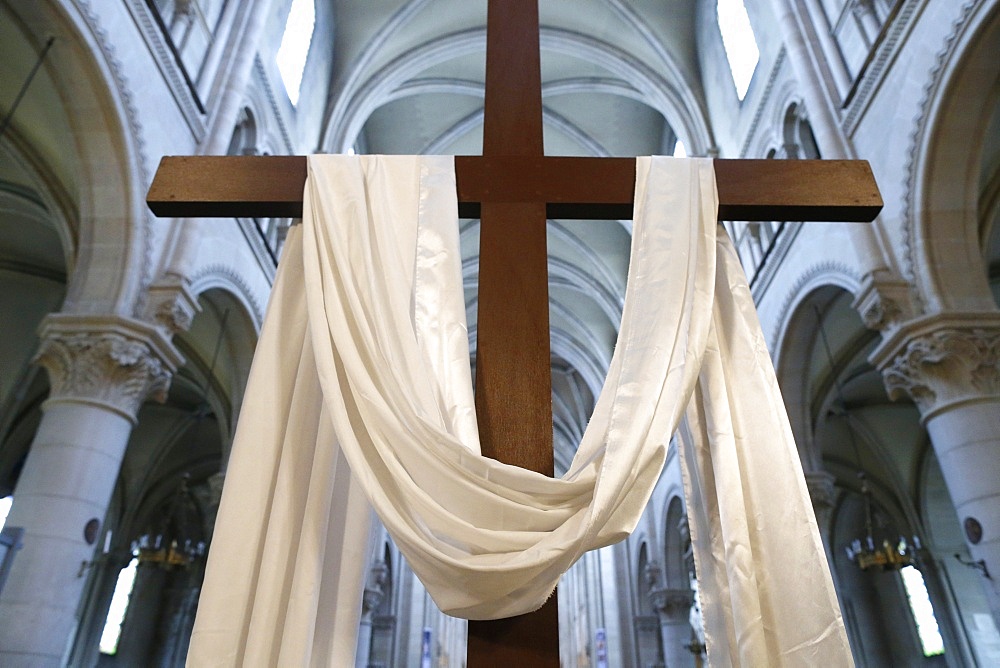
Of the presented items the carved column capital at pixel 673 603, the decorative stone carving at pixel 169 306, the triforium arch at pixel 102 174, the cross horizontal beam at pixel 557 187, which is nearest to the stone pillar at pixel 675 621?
the carved column capital at pixel 673 603

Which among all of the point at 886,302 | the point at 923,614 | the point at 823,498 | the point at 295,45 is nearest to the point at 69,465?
the point at 886,302

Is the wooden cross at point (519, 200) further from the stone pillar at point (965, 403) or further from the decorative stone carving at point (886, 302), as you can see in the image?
the decorative stone carving at point (886, 302)

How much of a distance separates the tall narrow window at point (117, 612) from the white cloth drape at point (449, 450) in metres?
17.5

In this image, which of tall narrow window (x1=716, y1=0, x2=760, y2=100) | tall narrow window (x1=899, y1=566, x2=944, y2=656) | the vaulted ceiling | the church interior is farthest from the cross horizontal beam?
tall narrow window (x1=899, y1=566, x2=944, y2=656)

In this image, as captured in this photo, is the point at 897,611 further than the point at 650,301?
Yes

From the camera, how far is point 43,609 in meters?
4.98

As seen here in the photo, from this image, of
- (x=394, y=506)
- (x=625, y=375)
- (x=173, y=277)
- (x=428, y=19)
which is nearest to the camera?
(x=394, y=506)

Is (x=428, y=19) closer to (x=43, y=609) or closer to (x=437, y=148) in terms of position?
(x=437, y=148)

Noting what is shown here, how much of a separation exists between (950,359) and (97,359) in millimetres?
6656

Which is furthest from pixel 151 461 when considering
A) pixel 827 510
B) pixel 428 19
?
pixel 827 510

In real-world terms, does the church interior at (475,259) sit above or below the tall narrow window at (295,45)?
below

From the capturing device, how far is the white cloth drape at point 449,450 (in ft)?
4.95

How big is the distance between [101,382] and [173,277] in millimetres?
1119

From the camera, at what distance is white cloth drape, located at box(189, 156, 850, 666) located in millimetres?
1510
